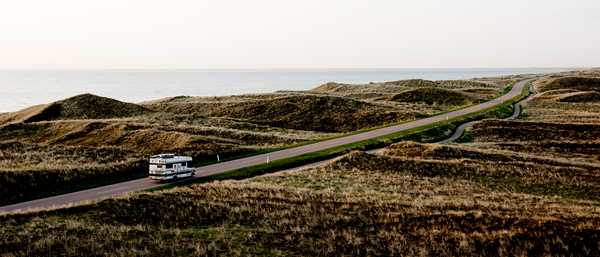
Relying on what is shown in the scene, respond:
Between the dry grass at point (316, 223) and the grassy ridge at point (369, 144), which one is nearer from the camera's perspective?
the dry grass at point (316, 223)

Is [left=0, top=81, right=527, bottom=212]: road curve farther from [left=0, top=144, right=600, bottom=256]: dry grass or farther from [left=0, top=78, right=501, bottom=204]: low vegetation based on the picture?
[left=0, top=144, right=600, bottom=256]: dry grass

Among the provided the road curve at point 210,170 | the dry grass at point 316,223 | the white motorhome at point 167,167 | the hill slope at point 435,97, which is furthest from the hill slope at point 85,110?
the dry grass at point 316,223

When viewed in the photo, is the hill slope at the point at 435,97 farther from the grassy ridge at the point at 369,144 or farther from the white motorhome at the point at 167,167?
the white motorhome at the point at 167,167

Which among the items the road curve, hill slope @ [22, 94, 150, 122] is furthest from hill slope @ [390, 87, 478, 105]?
hill slope @ [22, 94, 150, 122]

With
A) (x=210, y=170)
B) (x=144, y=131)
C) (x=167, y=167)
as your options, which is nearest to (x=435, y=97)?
(x=144, y=131)

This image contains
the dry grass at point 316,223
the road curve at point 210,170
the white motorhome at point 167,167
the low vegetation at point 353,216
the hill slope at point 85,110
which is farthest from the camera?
the hill slope at point 85,110

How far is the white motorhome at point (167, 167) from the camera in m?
34.4

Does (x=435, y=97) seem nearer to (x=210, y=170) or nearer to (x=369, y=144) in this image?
(x=369, y=144)

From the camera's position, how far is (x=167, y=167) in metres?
34.4

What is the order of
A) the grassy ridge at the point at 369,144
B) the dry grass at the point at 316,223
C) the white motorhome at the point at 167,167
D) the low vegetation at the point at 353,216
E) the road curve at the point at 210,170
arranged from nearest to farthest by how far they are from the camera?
the dry grass at the point at 316,223 < the low vegetation at the point at 353,216 < the road curve at the point at 210,170 < the white motorhome at the point at 167,167 < the grassy ridge at the point at 369,144

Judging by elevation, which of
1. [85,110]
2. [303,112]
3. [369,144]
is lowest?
[369,144]

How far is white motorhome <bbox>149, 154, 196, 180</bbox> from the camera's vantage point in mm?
34406

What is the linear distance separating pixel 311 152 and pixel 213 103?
58532mm

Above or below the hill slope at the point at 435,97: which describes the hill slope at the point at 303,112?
below
